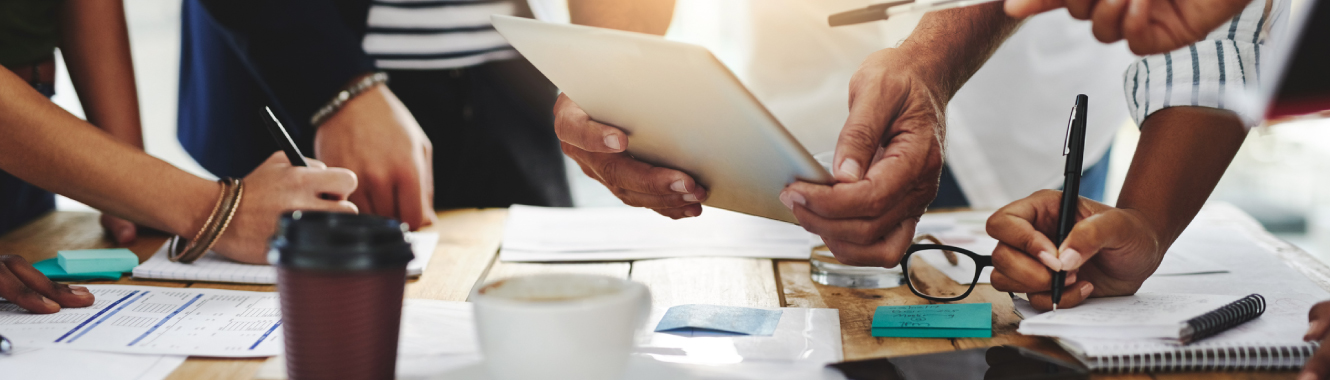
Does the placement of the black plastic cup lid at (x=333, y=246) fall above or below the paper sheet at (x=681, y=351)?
above

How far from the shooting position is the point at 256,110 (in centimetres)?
163

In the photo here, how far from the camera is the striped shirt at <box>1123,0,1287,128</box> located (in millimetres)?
917

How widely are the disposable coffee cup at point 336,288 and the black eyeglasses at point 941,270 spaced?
608 millimetres

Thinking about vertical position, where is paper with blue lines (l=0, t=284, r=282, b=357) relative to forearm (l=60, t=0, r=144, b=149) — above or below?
below

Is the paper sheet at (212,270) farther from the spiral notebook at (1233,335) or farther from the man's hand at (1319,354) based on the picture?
the man's hand at (1319,354)

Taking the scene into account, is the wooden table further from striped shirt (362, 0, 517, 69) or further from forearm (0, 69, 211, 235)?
striped shirt (362, 0, 517, 69)

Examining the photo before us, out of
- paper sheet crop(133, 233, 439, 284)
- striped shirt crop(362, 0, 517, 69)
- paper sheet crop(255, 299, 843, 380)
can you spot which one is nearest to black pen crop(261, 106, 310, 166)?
paper sheet crop(133, 233, 439, 284)

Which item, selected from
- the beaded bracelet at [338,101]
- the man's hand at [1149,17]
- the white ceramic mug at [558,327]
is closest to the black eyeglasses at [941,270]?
the man's hand at [1149,17]

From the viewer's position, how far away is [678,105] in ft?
2.29

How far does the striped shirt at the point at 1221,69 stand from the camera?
36.1 inches

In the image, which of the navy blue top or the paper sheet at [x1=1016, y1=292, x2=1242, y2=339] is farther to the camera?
the navy blue top

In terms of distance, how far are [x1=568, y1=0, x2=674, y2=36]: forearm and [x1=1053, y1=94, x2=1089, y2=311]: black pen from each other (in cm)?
Answer: 90

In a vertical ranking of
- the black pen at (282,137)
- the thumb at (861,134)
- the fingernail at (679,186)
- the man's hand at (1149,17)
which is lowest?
the fingernail at (679,186)

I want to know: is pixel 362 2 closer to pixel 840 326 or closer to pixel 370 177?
pixel 370 177
